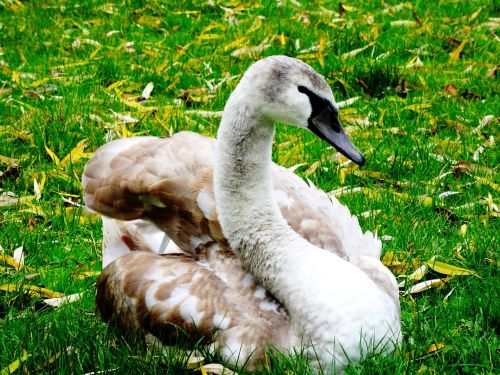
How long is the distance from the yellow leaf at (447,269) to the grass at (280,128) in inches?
1.6

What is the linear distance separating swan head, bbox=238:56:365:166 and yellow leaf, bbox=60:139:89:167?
237 centimetres

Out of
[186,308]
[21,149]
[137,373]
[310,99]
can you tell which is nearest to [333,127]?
[310,99]

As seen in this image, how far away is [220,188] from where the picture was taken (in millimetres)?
3475

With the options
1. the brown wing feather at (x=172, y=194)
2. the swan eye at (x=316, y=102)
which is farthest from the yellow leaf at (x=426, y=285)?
the swan eye at (x=316, y=102)

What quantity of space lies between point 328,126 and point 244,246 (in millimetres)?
585

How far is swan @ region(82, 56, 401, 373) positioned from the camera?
3193mm

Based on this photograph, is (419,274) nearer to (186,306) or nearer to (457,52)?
(186,306)

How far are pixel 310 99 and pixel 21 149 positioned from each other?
284cm

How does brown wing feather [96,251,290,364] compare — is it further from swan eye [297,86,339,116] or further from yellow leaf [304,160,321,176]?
yellow leaf [304,160,321,176]

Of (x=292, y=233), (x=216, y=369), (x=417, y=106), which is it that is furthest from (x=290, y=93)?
(x=417, y=106)

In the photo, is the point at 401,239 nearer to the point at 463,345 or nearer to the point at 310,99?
the point at 463,345

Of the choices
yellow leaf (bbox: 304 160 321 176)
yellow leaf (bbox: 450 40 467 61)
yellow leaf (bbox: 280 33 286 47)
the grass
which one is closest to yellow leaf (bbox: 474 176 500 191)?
the grass

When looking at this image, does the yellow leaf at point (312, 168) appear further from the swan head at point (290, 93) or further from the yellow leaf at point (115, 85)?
the swan head at point (290, 93)

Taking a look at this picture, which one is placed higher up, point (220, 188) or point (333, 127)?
point (333, 127)
